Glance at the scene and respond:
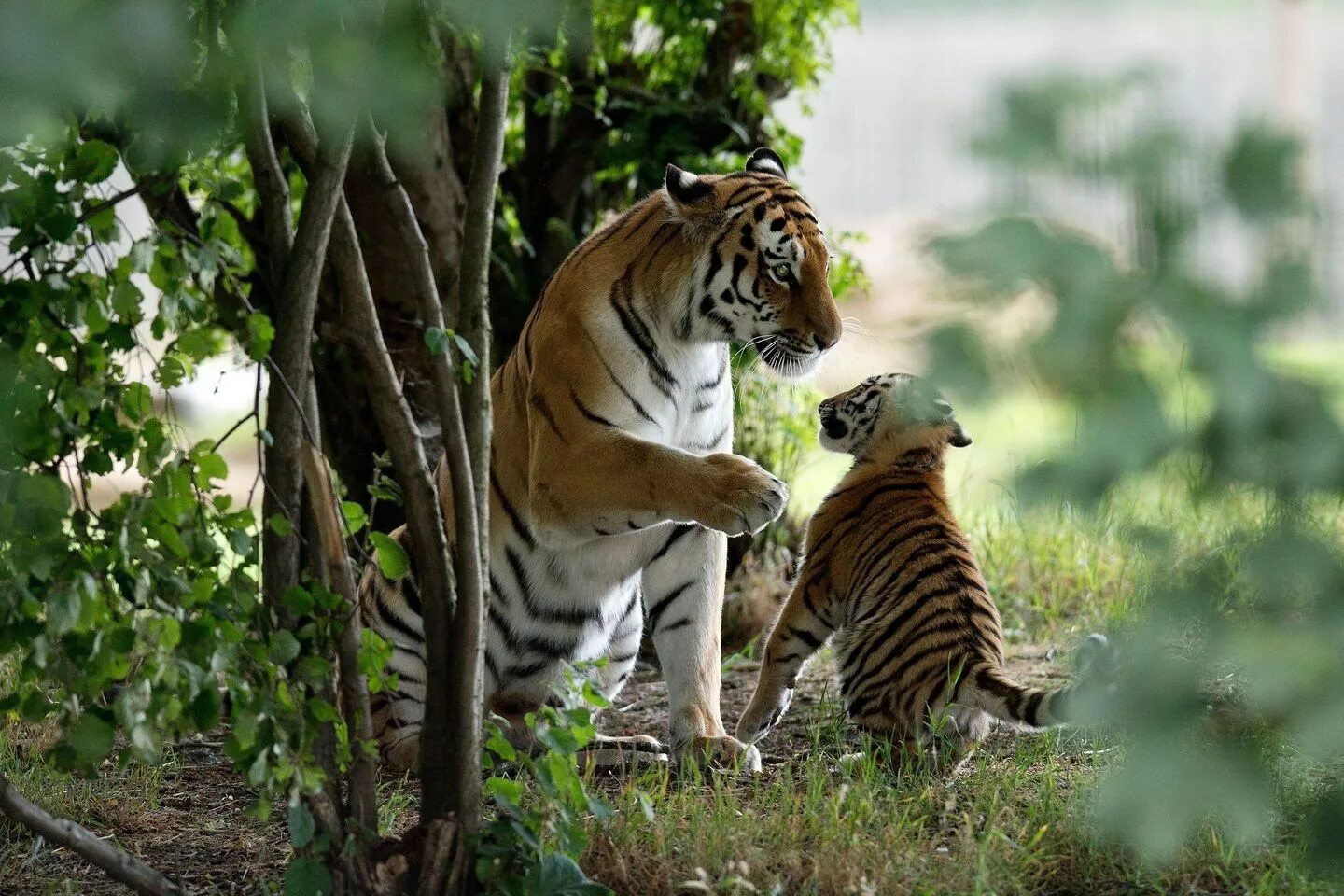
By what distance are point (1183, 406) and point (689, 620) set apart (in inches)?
107

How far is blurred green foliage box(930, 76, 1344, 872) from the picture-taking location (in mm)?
1102

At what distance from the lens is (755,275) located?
3.62 metres

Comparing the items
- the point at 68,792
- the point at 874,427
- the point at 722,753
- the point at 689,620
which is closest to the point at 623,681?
the point at 689,620

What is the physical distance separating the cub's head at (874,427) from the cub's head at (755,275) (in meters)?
0.34

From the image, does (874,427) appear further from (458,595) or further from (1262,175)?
(1262,175)

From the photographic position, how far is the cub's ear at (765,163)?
3.94 metres

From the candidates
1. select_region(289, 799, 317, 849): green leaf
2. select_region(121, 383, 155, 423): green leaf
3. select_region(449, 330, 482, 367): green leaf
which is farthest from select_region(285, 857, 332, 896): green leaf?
select_region(449, 330, 482, 367): green leaf

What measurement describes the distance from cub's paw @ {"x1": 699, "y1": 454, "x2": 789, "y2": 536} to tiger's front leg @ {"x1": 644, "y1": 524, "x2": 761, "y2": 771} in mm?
588

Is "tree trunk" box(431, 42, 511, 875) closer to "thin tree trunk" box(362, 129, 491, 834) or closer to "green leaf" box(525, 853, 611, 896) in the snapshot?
"thin tree trunk" box(362, 129, 491, 834)

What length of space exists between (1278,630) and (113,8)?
1078 mm

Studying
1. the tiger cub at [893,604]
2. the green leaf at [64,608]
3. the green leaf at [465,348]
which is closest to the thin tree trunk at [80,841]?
the green leaf at [64,608]

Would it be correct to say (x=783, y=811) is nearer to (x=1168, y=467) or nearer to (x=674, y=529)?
(x=674, y=529)

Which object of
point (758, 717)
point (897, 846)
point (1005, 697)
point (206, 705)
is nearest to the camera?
point (206, 705)

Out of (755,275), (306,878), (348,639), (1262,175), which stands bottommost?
(306,878)
